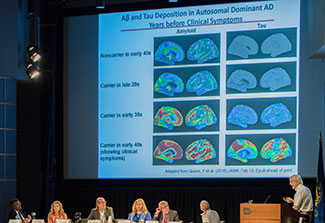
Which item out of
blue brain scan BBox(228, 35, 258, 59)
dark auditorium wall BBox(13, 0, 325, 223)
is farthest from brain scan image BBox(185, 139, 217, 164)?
blue brain scan BBox(228, 35, 258, 59)

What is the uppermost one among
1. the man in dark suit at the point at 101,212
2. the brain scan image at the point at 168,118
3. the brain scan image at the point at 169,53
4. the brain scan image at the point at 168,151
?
the brain scan image at the point at 169,53

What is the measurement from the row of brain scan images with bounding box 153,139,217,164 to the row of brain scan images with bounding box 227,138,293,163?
14.9 inches

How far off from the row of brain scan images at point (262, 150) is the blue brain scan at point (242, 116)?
323mm

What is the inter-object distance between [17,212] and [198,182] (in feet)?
10.5

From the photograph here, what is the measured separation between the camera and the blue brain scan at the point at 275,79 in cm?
786

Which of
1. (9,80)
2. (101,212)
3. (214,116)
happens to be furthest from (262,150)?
(9,80)

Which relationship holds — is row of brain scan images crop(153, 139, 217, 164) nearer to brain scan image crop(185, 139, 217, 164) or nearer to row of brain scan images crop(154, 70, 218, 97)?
brain scan image crop(185, 139, 217, 164)

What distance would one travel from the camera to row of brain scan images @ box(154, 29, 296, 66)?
311 inches

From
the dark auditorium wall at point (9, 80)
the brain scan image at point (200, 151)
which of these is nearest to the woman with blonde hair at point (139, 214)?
the brain scan image at point (200, 151)

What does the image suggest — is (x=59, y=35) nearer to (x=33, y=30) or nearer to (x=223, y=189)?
(x=33, y=30)

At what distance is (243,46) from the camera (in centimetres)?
809

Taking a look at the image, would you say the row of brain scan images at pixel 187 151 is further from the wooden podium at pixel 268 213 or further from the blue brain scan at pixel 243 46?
the blue brain scan at pixel 243 46

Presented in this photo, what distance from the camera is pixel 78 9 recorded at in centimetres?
902

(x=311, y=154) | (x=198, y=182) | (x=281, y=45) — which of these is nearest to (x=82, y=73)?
(x=198, y=182)
